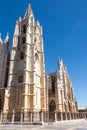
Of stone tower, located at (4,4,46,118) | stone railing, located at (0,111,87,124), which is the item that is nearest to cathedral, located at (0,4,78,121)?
stone tower, located at (4,4,46,118)

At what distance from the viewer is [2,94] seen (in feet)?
108

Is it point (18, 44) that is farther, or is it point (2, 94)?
point (18, 44)

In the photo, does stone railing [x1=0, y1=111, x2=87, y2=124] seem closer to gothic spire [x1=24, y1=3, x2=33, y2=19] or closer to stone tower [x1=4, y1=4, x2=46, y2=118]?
stone tower [x1=4, y1=4, x2=46, y2=118]

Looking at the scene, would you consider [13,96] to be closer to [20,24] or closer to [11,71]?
[11,71]

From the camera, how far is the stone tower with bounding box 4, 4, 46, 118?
104ft

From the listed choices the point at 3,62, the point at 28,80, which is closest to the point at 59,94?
the point at 28,80

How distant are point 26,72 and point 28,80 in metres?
1.83

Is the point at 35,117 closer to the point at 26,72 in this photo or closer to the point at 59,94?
the point at 26,72

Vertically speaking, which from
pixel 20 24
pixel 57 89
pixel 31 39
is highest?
pixel 20 24

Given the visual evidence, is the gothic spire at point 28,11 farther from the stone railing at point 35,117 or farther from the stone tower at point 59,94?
the stone railing at point 35,117

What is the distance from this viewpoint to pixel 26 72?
110 ft

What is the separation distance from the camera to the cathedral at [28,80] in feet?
104

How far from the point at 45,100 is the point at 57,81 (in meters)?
6.24

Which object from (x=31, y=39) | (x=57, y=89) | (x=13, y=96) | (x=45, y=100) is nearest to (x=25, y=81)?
(x=13, y=96)
